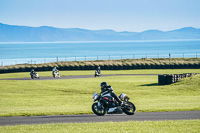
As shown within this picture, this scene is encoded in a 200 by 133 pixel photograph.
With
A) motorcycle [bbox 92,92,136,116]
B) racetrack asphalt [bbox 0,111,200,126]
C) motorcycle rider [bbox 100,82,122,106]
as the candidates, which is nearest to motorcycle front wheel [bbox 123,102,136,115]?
motorcycle [bbox 92,92,136,116]

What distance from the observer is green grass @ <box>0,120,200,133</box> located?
1391 cm

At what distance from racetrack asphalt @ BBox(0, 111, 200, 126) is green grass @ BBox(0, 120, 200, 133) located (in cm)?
135

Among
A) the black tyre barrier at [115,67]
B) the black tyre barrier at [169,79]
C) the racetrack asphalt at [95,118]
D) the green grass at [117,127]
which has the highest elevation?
the black tyre barrier at [115,67]

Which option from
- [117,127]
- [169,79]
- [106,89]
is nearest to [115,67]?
[169,79]

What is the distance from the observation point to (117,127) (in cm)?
1459

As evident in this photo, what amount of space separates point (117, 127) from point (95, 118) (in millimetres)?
3257

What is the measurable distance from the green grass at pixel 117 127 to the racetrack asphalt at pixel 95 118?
135 cm

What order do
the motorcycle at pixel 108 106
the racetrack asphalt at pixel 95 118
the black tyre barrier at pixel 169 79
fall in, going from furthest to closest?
1. the black tyre barrier at pixel 169 79
2. the motorcycle at pixel 108 106
3. the racetrack asphalt at pixel 95 118

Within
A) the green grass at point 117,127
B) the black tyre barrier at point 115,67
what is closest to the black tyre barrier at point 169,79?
the green grass at point 117,127

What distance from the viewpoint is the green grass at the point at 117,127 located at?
1391 cm

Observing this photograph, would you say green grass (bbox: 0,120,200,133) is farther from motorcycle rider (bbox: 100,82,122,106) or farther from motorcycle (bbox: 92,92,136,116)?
motorcycle rider (bbox: 100,82,122,106)

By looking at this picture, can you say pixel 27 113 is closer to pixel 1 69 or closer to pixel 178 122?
pixel 178 122

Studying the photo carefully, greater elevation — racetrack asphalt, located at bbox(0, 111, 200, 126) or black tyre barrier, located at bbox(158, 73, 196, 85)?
black tyre barrier, located at bbox(158, 73, 196, 85)

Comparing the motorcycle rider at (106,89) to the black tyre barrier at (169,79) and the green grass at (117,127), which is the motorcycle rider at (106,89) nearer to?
the green grass at (117,127)
